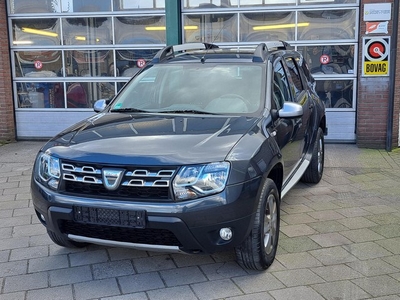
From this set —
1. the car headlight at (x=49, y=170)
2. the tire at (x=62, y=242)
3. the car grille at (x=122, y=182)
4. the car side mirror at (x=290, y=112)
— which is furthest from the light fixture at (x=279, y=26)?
the car grille at (x=122, y=182)

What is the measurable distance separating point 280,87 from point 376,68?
14.0ft

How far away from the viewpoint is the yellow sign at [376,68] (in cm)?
847

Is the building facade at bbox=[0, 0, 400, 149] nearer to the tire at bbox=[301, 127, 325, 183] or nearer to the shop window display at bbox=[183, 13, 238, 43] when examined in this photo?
the shop window display at bbox=[183, 13, 238, 43]

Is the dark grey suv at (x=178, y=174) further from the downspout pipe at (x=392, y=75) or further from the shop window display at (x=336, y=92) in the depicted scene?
the shop window display at (x=336, y=92)

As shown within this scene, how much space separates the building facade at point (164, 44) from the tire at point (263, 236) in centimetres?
529

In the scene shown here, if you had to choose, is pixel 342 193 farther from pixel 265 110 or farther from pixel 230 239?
pixel 230 239

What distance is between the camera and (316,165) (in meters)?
6.40

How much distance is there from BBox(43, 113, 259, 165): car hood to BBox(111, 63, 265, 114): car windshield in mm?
272

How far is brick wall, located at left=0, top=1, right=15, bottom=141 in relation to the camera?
32.1 ft

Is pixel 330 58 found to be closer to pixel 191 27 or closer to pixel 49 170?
pixel 191 27

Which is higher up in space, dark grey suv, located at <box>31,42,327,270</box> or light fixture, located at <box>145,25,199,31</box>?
light fixture, located at <box>145,25,199,31</box>

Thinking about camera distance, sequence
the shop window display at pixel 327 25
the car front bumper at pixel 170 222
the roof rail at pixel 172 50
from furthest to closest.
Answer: the shop window display at pixel 327 25 < the roof rail at pixel 172 50 < the car front bumper at pixel 170 222

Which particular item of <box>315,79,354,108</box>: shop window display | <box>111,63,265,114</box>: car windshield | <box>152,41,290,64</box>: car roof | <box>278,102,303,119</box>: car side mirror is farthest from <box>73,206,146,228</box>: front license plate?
<box>315,79,354,108</box>: shop window display

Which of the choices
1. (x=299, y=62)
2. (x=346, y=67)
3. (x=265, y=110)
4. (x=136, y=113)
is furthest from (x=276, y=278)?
(x=346, y=67)
